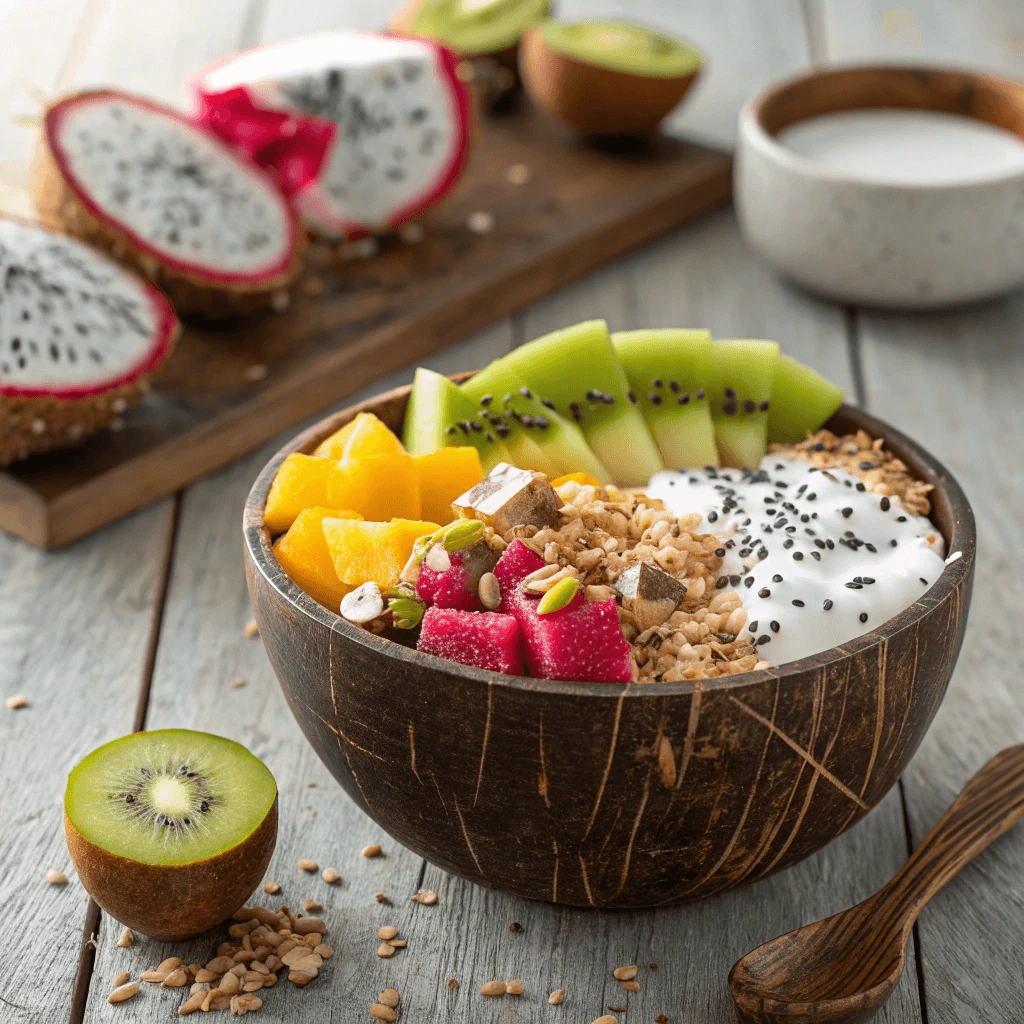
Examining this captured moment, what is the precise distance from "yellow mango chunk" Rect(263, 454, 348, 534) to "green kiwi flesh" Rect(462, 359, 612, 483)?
0.23 m

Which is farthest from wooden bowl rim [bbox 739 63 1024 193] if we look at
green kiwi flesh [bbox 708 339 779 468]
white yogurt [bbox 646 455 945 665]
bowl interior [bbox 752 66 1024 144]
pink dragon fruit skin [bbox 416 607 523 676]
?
pink dragon fruit skin [bbox 416 607 523 676]

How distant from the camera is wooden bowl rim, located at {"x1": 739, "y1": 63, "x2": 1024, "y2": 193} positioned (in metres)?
2.22

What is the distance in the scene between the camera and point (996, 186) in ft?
7.30

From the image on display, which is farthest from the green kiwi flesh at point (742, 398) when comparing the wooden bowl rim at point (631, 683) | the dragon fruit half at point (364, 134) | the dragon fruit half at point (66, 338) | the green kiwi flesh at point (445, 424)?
the dragon fruit half at point (364, 134)

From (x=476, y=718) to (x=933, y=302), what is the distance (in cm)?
157

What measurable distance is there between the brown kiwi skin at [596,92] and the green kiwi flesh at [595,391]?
4.22ft

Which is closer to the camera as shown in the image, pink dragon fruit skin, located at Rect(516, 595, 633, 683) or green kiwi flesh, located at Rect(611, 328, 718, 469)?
pink dragon fruit skin, located at Rect(516, 595, 633, 683)

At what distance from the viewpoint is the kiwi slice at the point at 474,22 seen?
2.90 m

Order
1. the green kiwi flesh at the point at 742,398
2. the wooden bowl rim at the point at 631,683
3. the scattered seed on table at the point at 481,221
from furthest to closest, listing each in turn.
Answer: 1. the scattered seed on table at the point at 481,221
2. the green kiwi flesh at the point at 742,398
3. the wooden bowl rim at the point at 631,683

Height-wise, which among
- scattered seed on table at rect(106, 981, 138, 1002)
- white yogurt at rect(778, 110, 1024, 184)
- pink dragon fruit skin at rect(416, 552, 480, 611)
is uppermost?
pink dragon fruit skin at rect(416, 552, 480, 611)

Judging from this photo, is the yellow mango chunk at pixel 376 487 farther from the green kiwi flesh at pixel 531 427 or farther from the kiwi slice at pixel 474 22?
the kiwi slice at pixel 474 22

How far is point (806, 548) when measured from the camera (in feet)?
4.32

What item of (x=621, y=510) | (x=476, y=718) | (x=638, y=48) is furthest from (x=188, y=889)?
(x=638, y=48)

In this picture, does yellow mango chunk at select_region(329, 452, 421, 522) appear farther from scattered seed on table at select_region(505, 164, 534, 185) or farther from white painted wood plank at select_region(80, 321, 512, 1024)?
scattered seed on table at select_region(505, 164, 534, 185)
